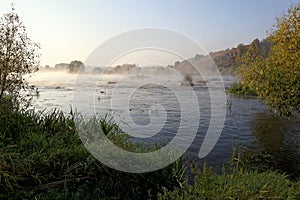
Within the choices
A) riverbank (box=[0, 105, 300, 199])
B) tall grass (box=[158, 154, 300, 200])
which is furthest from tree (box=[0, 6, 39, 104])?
tall grass (box=[158, 154, 300, 200])

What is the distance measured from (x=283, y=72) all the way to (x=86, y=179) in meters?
10.5

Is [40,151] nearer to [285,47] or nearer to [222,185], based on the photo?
[222,185]

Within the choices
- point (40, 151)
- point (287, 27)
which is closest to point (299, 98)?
point (287, 27)

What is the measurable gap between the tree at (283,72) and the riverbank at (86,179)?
6.42 metres

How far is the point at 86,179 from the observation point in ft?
22.5

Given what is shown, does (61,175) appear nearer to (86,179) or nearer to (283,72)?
(86,179)

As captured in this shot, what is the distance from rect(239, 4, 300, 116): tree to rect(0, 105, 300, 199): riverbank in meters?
6.42

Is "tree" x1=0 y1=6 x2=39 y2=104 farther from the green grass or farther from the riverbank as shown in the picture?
the green grass

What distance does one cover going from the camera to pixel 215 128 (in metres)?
18.1

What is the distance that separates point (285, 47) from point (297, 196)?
10120 mm

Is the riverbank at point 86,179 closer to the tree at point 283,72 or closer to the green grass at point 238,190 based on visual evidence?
the green grass at point 238,190

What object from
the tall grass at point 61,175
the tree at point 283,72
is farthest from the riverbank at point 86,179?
the tree at point 283,72

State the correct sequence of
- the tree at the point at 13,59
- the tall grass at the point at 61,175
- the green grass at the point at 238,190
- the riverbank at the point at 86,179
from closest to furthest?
the green grass at the point at 238,190 → the riverbank at the point at 86,179 → the tall grass at the point at 61,175 → the tree at the point at 13,59

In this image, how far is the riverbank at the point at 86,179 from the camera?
5709mm
